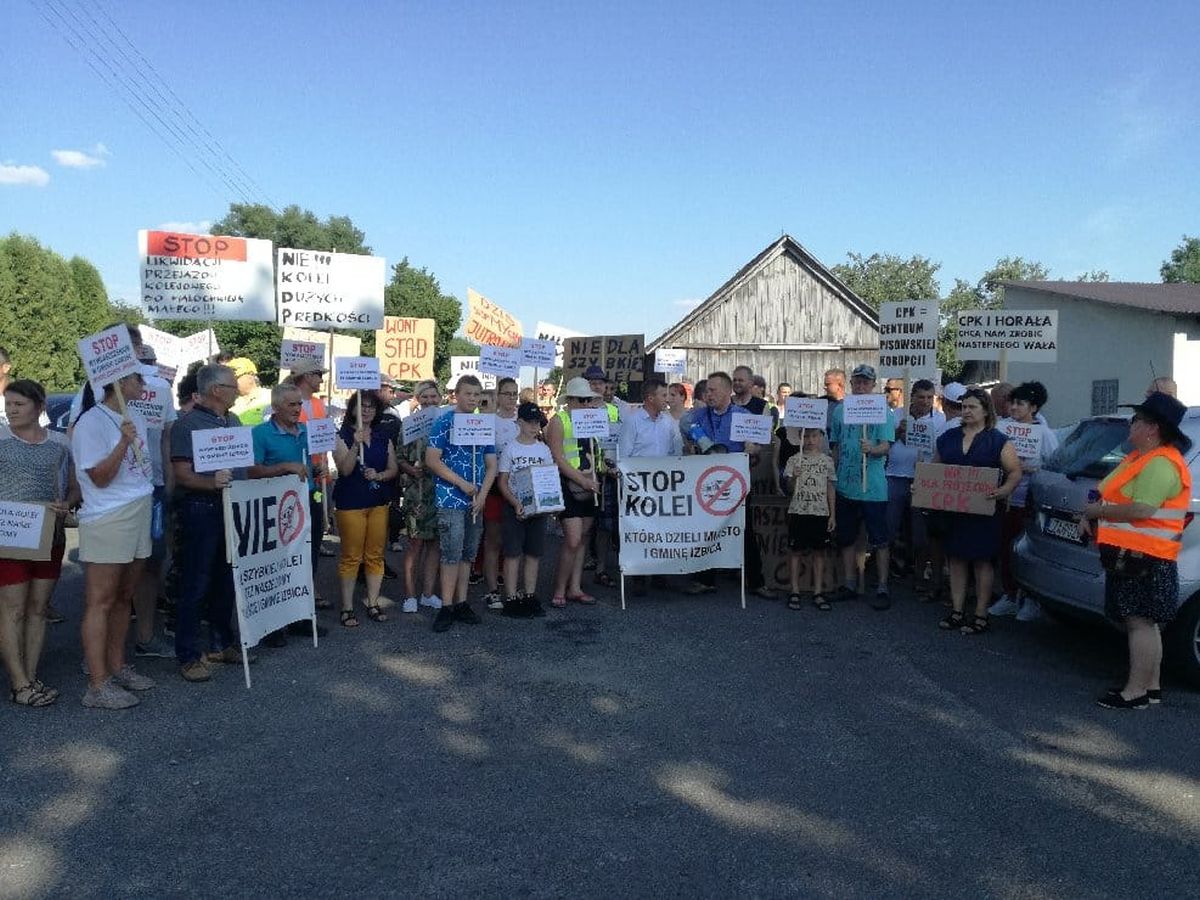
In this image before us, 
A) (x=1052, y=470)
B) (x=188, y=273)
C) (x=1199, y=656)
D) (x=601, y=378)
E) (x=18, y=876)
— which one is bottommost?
(x=18, y=876)

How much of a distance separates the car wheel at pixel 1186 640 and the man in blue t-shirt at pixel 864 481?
2605 millimetres

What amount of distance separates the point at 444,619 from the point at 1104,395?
22003mm

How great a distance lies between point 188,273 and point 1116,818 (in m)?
9.91

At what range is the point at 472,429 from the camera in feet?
24.9

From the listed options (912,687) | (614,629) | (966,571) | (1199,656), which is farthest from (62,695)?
(1199,656)

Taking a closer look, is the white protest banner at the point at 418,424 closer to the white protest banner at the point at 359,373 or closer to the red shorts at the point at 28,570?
the white protest banner at the point at 359,373

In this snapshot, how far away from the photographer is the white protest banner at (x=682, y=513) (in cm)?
844

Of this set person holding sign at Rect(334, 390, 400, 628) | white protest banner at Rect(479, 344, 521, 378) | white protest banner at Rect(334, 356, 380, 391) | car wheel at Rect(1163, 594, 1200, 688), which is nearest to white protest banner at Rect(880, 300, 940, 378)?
white protest banner at Rect(479, 344, 521, 378)

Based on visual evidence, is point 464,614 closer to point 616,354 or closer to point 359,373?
point 359,373

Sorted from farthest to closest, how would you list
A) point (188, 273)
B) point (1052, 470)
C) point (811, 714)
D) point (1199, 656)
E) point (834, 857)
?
point (188, 273), point (1052, 470), point (1199, 656), point (811, 714), point (834, 857)

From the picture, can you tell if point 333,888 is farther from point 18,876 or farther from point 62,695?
point 62,695

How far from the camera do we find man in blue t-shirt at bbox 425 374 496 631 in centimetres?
758

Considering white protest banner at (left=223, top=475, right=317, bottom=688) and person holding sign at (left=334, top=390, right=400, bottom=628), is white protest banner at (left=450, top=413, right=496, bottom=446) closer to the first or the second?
person holding sign at (left=334, top=390, right=400, bottom=628)

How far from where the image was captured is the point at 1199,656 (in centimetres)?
591
